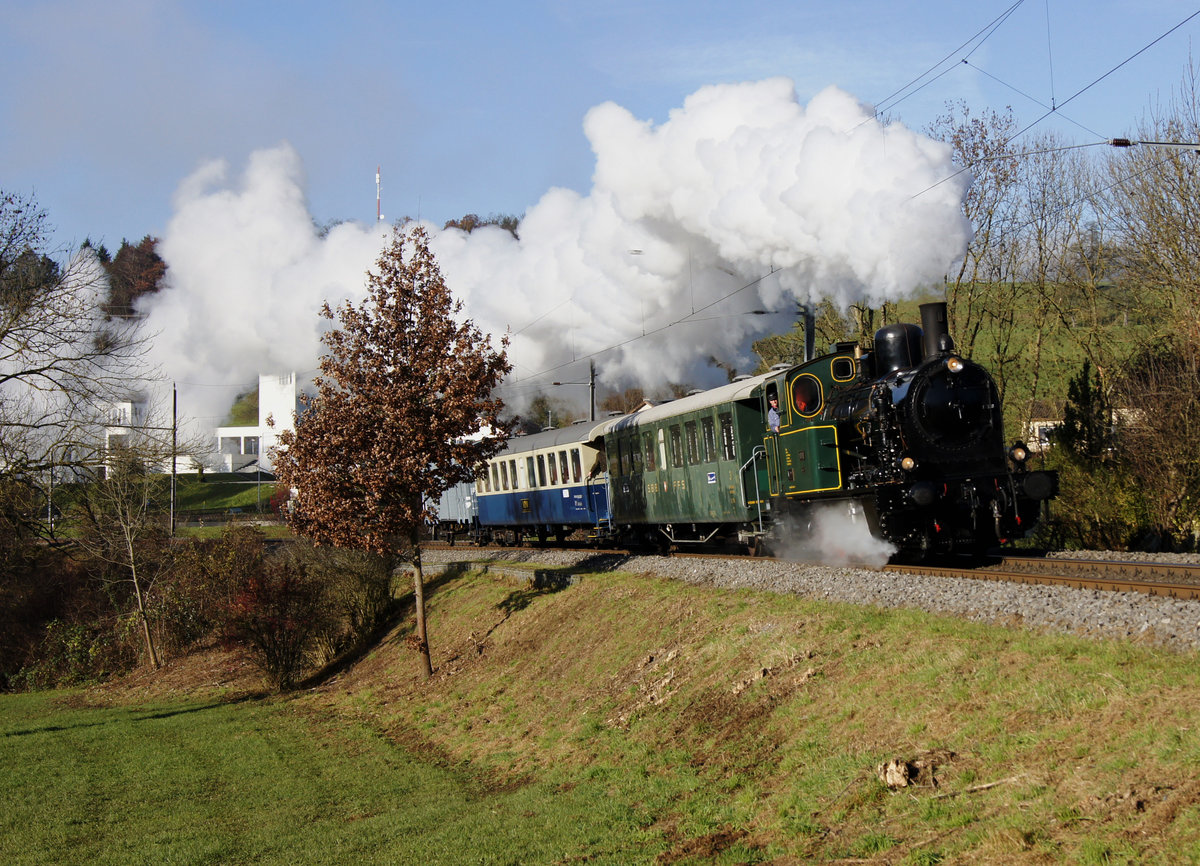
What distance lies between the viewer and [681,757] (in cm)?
941

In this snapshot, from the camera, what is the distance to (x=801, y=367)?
15609mm

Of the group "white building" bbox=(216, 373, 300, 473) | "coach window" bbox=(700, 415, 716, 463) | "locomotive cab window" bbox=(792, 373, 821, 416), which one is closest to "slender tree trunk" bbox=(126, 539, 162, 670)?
"coach window" bbox=(700, 415, 716, 463)

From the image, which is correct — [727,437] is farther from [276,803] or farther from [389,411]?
[276,803]

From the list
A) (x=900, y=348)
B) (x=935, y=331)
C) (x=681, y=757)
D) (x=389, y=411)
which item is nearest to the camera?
(x=681, y=757)

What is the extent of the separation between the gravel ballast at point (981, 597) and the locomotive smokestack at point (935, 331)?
3.36 m

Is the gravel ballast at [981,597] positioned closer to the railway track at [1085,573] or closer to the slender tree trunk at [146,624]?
the railway track at [1085,573]

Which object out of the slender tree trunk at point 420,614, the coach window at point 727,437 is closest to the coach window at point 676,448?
the coach window at point 727,437

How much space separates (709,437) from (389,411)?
603cm

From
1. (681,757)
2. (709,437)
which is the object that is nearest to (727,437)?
(709,437)

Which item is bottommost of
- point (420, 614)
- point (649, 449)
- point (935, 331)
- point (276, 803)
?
point (276, 803)

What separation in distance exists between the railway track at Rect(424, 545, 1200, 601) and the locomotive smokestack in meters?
3.16

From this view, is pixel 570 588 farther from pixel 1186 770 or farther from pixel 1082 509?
pixel 1186 770

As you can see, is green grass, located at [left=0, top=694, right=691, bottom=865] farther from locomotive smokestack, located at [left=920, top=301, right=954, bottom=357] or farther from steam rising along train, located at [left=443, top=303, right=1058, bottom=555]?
locomotive smokestack, located at [left=920, top=301, right=954, bottom=357]

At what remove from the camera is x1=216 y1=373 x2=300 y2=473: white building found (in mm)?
62375
